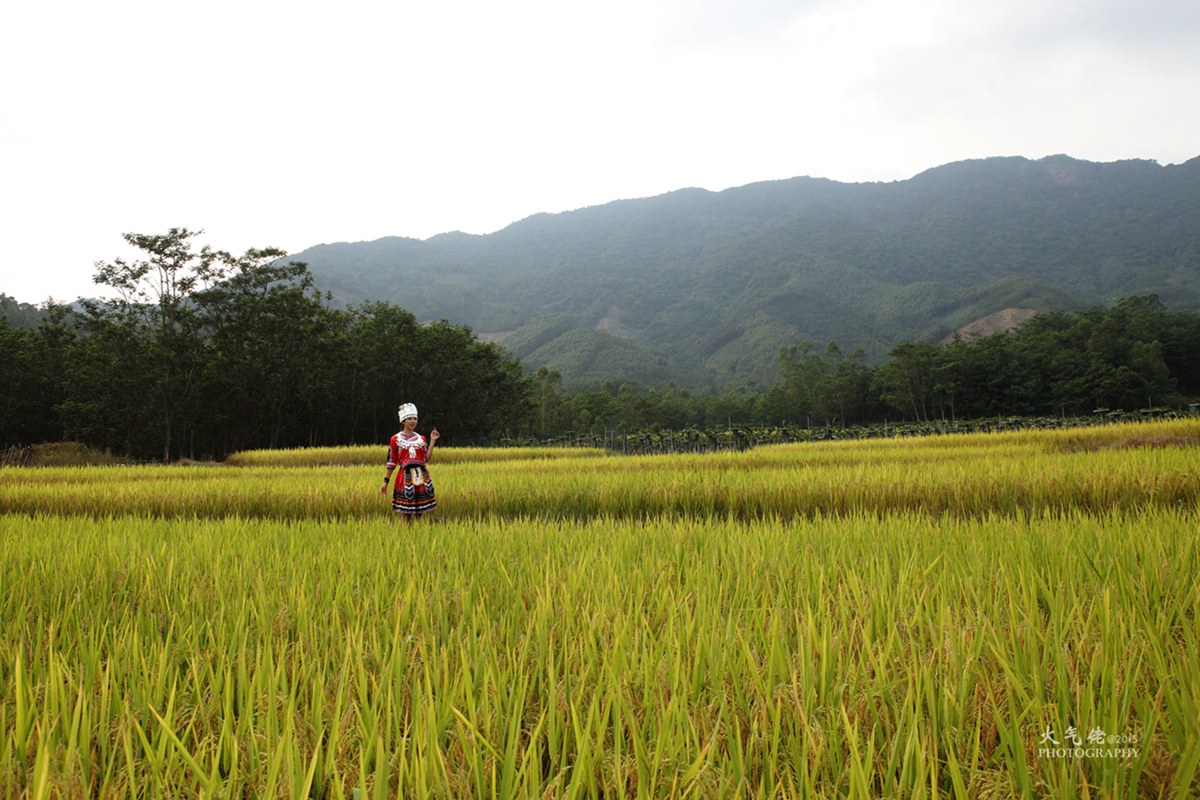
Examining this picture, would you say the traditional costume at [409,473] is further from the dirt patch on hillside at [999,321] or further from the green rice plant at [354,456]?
the dirt patch on hillside at [999,321]

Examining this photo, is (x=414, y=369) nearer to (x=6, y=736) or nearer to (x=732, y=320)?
(x=6, y=736)

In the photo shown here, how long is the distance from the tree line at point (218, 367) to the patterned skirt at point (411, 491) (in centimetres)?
2337

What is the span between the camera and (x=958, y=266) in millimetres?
172125

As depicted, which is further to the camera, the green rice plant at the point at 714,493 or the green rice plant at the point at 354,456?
the green rice plant at the point at 354,456

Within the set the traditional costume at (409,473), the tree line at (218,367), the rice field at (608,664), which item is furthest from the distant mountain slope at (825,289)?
the rice field at (608,664)

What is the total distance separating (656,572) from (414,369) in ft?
104

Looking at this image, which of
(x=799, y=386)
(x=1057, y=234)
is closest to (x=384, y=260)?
(x=799, y=386)

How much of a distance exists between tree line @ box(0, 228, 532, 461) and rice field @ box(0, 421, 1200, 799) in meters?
25.8

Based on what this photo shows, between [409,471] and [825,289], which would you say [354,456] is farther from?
[825,289]

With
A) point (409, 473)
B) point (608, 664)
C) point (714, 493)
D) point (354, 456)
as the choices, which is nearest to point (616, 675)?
point (608, 664)

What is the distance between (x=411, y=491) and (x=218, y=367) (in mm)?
27342

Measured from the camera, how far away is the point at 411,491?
5.29 meters

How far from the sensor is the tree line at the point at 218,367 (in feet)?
83.4

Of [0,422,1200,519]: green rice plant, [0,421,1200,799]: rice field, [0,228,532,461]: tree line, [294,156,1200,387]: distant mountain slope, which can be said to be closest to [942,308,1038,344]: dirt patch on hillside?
[294,156,1200,387]: distant mountain slope
